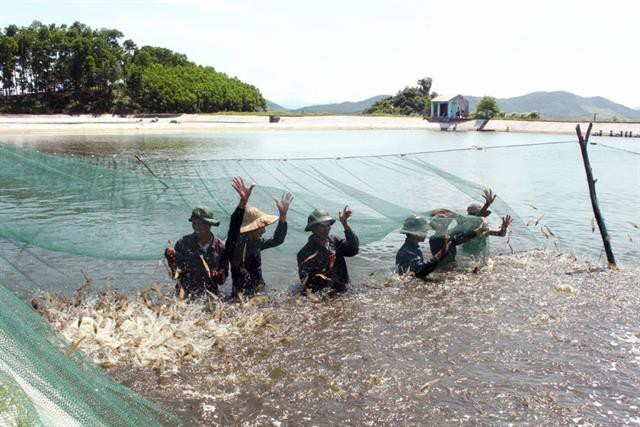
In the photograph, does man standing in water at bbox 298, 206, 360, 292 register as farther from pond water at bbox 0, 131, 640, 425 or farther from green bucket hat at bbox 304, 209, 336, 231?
pond water at bbox 0, 131, 640, 425

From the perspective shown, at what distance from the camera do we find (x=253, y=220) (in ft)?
22.2

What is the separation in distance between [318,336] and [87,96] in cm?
7035

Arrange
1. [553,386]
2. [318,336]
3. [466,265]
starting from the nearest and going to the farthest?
[553,386] → [318,336] → [466,265]

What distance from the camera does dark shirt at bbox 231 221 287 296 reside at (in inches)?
269

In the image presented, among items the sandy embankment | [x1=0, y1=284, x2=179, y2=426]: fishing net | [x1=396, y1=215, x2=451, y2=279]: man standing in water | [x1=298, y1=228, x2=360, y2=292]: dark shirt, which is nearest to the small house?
the sandy embankment

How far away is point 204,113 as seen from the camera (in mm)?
70438

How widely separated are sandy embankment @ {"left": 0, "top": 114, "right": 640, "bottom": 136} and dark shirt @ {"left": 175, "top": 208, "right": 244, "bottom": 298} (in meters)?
47.6

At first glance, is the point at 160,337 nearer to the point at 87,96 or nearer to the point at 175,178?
the point at 175,178

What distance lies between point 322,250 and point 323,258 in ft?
0.38

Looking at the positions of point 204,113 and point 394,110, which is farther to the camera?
point 394,110

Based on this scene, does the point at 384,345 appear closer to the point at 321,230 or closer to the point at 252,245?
the point at 321,230

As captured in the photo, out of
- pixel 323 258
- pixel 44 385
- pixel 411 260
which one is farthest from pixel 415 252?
pixel 44 385

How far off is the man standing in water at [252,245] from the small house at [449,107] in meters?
74.2

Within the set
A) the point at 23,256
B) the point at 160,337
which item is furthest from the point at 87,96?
the point at 160,337
